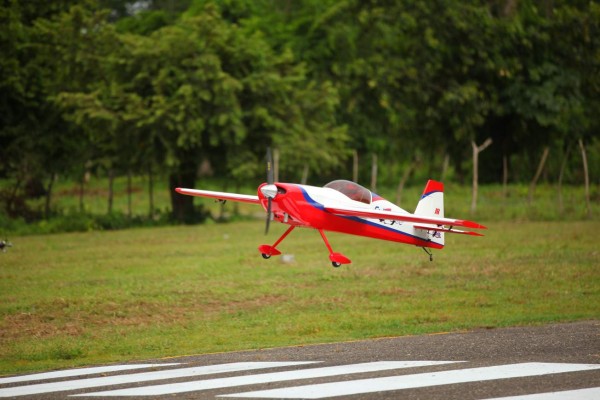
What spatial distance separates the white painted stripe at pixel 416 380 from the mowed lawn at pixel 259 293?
584 cm

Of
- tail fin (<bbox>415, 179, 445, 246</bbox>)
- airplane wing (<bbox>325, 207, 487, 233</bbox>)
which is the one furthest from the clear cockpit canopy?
tail fin (<bbox>415, 179, 445, 246</bbox>)

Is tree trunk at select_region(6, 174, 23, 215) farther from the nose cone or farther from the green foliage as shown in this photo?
the nose cone

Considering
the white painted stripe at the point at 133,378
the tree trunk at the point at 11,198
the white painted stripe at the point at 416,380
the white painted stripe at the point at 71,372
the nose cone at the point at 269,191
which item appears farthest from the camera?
the tree trunk at the point at 11,198

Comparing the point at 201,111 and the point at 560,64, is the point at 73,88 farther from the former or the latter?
the point at 560,64

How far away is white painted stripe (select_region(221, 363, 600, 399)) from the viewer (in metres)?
13.9

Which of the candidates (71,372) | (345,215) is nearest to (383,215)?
(345,215)

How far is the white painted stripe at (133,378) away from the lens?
15672 millimetres

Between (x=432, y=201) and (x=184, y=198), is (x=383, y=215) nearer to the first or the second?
(x=432, y=201)

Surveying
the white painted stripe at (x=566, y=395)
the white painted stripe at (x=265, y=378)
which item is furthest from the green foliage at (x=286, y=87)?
the white painted stripe at (x=566, y=395)

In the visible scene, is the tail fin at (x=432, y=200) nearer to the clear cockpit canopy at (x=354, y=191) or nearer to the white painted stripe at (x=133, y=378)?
the clear cockpit canopy at (x=354, y=191)

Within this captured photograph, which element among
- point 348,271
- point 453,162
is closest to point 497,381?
point 348,271

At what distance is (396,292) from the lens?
88.4 ft

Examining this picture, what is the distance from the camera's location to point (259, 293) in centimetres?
2692

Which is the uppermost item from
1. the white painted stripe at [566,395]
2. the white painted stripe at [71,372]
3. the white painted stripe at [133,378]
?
the white painted stripe at [566,395]
